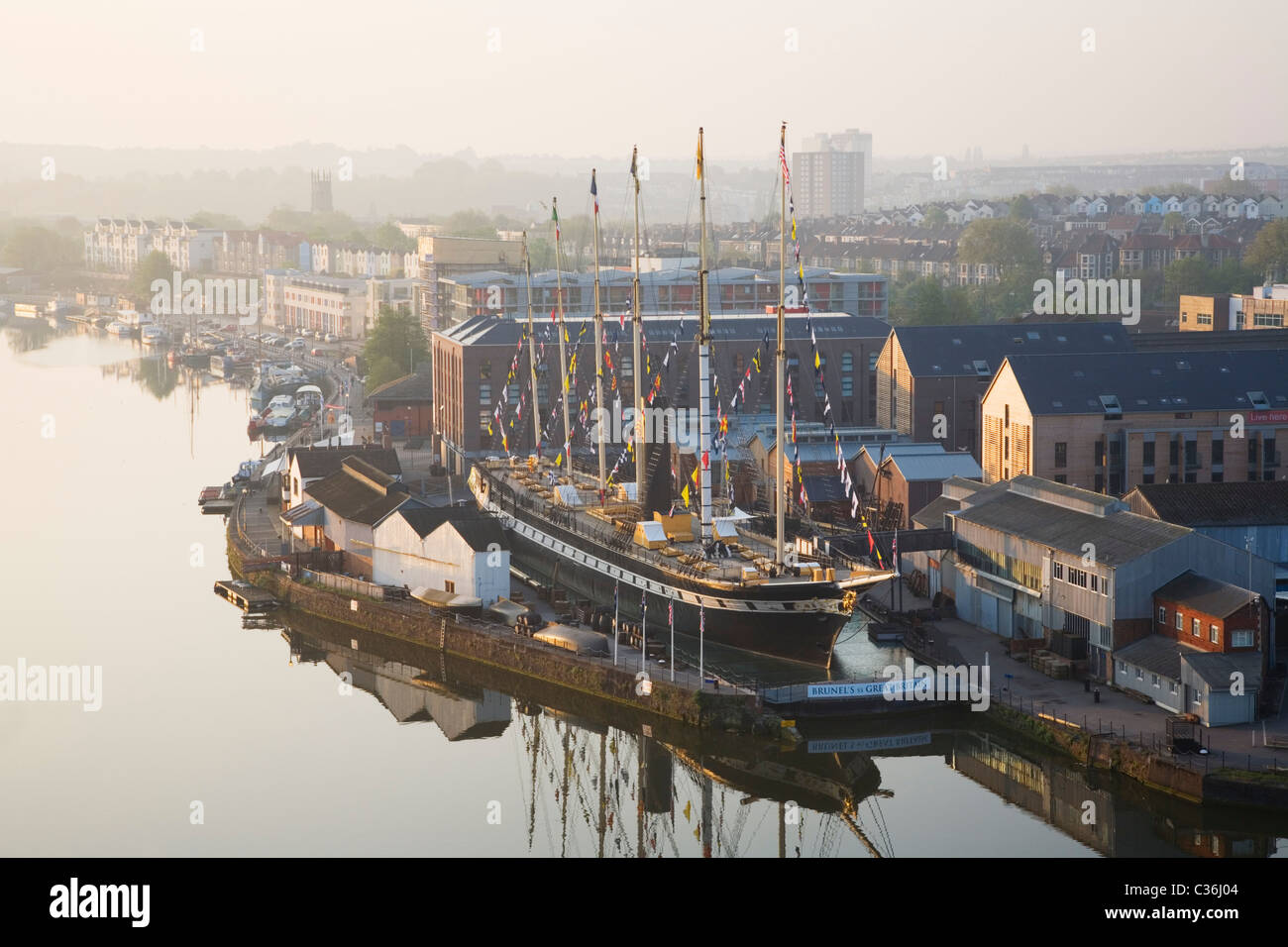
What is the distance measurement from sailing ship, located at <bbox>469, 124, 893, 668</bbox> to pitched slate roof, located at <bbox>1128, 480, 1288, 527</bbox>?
4.11 m

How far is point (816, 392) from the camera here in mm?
42531

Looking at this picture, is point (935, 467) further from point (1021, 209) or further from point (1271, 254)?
point (1021, 209)

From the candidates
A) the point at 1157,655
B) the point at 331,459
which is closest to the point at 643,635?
the point at 1157,655

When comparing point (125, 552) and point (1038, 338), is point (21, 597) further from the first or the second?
point (1038, 338)

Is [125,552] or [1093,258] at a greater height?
[1093,258]

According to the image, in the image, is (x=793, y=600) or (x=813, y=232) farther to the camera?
(x=813, y=232)

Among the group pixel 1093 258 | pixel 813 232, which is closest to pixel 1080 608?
pixel 1093 258

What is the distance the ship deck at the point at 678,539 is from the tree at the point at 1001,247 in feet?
170

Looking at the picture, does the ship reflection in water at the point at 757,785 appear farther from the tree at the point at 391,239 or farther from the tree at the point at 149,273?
the tree at the point at 391,239

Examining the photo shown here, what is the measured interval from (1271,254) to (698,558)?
55.6m

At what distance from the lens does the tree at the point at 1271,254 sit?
74.3 metres

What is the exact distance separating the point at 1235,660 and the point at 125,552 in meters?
22.4

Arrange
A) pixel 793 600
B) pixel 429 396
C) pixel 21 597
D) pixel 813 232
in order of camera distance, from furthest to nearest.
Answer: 1. pixel 813 232
2. pixel 429 396
3. pixel 21 597
4. pixel 793 600

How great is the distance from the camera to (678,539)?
28.2m
